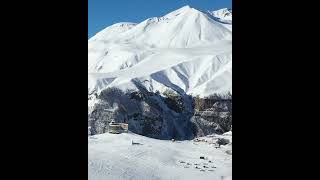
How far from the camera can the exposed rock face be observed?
4975 centimetres

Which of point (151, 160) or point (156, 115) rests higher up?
point (156, 115)

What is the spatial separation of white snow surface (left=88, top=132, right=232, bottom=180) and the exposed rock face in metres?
21.6

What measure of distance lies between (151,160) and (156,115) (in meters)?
27.6

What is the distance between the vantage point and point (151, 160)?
77.0 ft

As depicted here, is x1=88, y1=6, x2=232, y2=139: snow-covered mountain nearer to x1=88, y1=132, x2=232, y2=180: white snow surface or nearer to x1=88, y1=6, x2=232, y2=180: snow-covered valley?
x1=88, y1=6, x2=232, y2=180: snow-covered valley

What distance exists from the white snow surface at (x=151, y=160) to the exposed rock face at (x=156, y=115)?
2164 centimetres

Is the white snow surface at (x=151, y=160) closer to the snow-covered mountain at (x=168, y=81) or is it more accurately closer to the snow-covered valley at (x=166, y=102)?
the snow-covered valley at (x=166, y=102)

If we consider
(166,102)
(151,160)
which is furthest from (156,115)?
(151,160)

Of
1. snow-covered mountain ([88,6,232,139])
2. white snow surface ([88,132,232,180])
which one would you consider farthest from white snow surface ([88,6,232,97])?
white snow surface ([88,132,232,180])

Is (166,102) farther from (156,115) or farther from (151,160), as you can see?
(151,160)

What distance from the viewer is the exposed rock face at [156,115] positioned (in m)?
49.8
